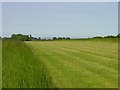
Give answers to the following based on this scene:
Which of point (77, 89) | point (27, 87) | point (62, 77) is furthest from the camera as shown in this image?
point (62, 77)

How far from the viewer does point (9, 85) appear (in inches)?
407

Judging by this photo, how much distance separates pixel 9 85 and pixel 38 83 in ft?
3.49

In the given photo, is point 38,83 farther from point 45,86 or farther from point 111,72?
point 111,72

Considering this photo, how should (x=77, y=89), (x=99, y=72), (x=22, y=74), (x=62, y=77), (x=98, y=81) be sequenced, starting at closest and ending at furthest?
(x=77, y=89) → (x=22, y=74) → (x=98, y=81) → (x=62, y=77) → (x=99, y=72)

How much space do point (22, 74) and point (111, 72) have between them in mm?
6172

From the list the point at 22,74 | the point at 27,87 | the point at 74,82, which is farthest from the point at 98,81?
the point at 27,87

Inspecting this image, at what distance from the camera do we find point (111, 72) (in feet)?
55.0

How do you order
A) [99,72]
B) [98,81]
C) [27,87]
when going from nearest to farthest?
[27,87] < [98,81] < [99,72]

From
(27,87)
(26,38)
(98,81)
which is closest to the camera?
(27,87)

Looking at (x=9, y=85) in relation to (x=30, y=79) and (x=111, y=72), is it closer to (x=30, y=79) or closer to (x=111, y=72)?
(x=30, y=79)

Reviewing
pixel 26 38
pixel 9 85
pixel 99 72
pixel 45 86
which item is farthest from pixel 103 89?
pixel 26 38

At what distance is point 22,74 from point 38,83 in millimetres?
1899

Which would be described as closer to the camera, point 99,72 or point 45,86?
point 45,86

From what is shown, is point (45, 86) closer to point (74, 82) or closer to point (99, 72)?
point (74, 82)
